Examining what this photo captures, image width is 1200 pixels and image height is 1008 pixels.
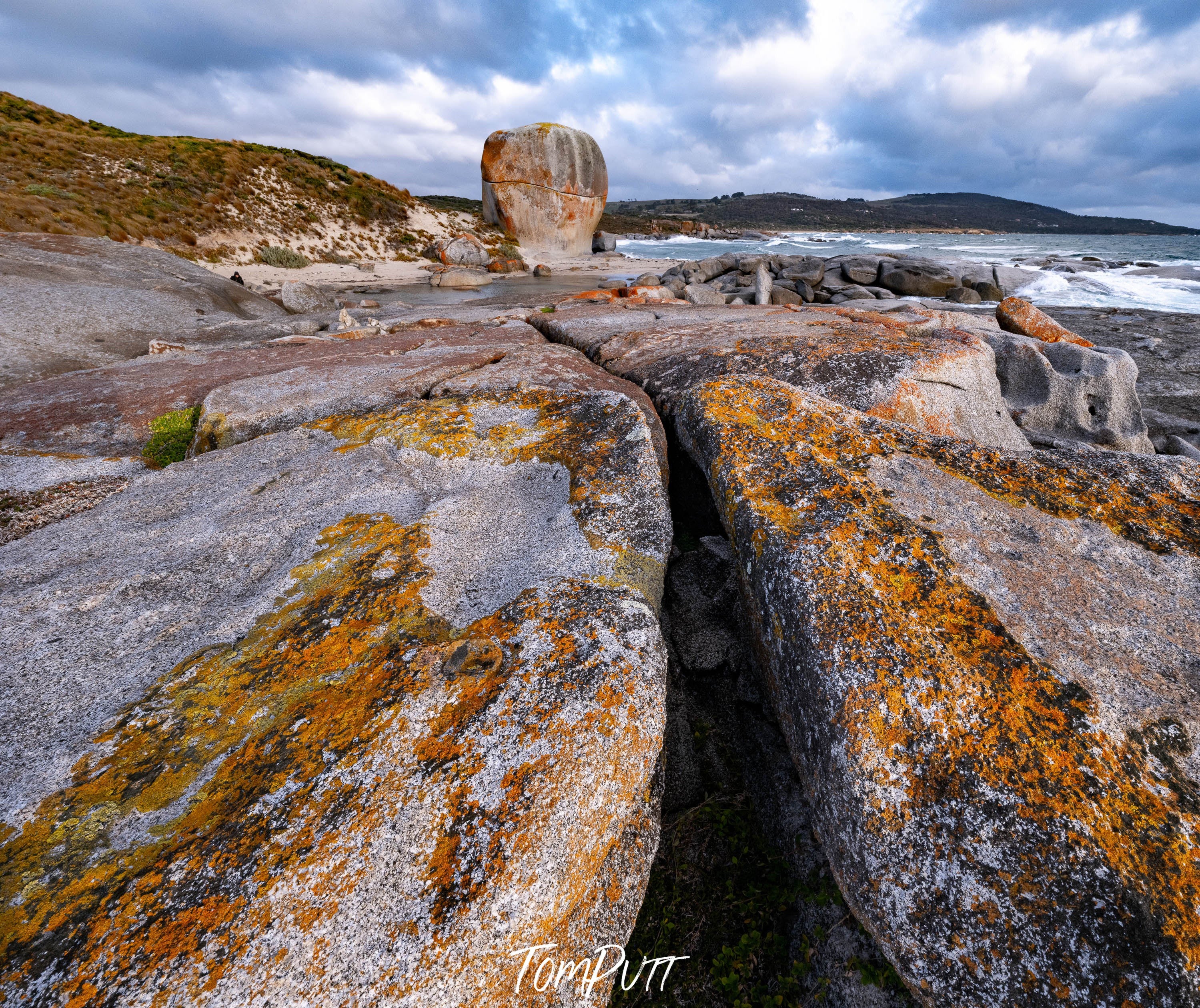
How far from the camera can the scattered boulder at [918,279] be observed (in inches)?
1017

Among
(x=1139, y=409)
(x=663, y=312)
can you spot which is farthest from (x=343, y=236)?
(x=1139, y=409)

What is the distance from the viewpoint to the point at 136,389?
5.54 metres

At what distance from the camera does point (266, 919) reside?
148 centimetres

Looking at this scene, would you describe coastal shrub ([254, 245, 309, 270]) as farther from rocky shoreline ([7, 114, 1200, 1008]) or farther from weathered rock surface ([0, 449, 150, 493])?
rocky shoreline ([7, 114, 1200, 1008])

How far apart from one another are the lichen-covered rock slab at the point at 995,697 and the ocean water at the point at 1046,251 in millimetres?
27173

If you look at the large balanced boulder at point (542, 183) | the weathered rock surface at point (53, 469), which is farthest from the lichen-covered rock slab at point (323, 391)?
the large balanced boulder at point (542, 183)

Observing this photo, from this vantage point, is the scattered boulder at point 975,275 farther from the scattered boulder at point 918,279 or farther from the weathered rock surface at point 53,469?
the weathered rock surface at point 53,469

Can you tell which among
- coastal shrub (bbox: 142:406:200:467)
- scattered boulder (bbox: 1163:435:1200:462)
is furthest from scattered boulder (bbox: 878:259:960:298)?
coastal shrub (bbox: 142:406:200:467)

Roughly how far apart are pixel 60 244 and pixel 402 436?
1583 cm

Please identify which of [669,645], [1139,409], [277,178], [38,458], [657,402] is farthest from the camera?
[277,178]

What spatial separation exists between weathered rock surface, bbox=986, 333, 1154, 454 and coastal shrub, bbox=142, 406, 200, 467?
8.37 metres

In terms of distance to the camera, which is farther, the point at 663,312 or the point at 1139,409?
the point at 663,312

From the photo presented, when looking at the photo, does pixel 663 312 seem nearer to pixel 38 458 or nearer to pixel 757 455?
pixel 757 455
